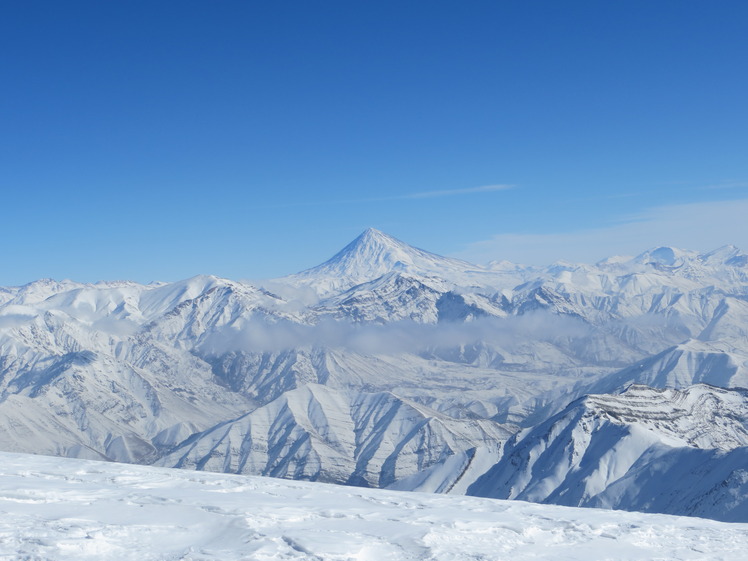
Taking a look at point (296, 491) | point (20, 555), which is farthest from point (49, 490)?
point (296, 491)

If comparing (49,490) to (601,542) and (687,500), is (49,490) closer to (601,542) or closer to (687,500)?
(601,542)

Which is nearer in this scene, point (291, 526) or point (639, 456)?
point (291, 526)

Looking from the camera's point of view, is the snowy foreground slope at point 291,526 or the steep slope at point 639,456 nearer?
the snowy foreground slope at point 291,526

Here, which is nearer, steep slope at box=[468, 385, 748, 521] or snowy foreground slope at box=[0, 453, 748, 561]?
snowy foreground slope at box=[0, 453, 748, 561]

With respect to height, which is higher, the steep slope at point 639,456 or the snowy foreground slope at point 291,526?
the snowy foreground slope at point 291,526

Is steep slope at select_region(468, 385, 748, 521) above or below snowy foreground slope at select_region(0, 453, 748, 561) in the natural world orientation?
below
